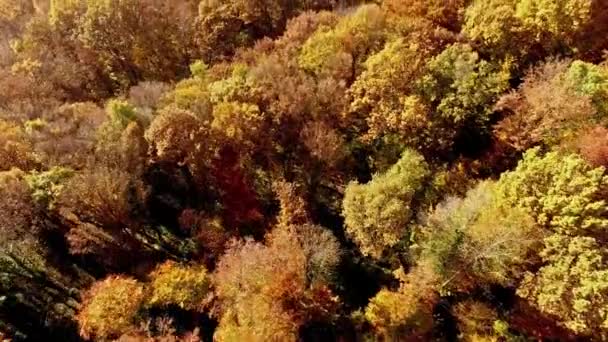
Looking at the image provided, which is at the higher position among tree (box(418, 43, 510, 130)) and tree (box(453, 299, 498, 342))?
tree (box(418, 43, 510, 130))

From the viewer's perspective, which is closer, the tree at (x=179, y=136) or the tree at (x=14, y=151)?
the tree at (x=179, y=136)

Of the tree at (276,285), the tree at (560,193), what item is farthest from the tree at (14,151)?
the tree at (560,193)

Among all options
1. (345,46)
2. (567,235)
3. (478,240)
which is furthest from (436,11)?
(567,235)

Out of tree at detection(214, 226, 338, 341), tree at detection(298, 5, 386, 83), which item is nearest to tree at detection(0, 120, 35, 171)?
tree at detection(214, 226, 338, 341)

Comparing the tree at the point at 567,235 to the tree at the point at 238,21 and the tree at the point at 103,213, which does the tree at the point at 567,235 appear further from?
the tree at the point at 238,21

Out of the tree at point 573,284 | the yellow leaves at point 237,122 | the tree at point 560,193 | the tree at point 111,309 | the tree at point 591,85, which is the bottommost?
the tree at point 573,284

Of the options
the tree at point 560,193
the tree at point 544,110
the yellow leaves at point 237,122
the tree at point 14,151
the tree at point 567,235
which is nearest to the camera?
the tree at point 567,235

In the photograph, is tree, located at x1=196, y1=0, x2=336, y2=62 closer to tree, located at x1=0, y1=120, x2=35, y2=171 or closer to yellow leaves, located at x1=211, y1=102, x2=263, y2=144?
yellow leaves, located at x1=211, y1=102, x2=263, y2=144
